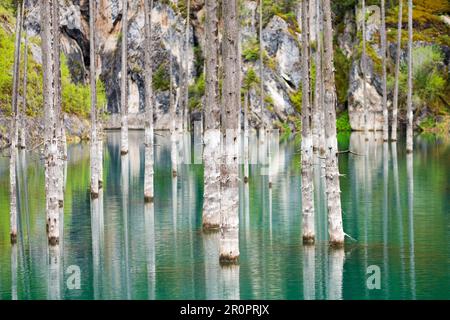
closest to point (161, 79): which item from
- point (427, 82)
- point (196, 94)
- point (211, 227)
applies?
point (196, 94)

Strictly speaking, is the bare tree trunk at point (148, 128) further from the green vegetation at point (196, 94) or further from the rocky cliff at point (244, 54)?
the green vegetation at point (196, 94)

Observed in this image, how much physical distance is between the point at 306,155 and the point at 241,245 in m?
3.75

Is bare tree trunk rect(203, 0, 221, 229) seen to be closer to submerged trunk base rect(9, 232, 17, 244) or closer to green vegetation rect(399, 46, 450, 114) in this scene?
submerged trunk base rect(9, 232, 17, 244)

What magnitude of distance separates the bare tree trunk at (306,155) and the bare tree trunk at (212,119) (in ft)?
9.80

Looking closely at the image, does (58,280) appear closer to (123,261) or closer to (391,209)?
(123,261)

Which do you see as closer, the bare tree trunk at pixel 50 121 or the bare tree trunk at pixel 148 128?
the bare tree trunk at pixel 50 121

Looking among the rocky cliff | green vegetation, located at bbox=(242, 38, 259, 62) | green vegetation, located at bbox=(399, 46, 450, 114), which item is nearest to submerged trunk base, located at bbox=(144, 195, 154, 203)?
the rocky cliff

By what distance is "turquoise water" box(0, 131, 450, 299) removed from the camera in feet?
75.7

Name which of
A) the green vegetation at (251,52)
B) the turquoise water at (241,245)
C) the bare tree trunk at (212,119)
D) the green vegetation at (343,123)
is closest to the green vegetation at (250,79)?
the green vegetation at (251,52)

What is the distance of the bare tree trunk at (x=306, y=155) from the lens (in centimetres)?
2792

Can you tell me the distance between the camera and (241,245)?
96.1 ft

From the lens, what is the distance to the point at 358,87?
10856 cm

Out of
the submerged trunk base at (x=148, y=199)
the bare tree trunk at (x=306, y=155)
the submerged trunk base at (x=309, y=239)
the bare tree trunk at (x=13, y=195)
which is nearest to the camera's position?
the bare tree trunk at (x=306, y=155)

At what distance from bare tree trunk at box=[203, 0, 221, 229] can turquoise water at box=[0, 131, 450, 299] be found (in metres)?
1.59
